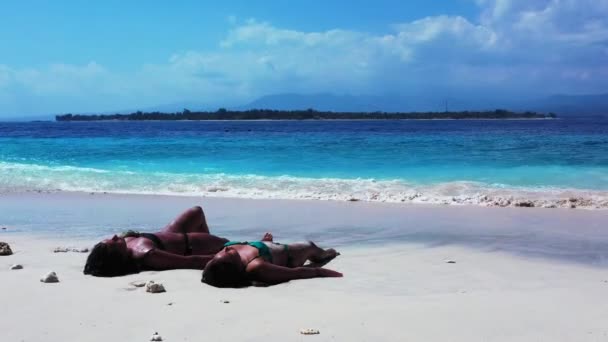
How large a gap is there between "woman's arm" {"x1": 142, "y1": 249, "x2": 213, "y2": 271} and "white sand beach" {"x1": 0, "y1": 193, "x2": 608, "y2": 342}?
13 centimetres

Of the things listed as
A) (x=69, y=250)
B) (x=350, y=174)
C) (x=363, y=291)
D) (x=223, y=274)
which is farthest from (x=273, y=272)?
(x=350, y=174)

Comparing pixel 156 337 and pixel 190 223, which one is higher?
pixel 190 223

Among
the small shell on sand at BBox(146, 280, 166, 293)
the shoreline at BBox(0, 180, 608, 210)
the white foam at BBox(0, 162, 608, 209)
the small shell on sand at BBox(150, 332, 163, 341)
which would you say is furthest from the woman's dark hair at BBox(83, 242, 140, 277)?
the white foam at BBox(0, 162, 608, 209)

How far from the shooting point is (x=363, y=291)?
5254mm

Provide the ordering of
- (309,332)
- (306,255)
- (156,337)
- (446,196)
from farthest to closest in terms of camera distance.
Result: (446,196), (306,255), (309,332), (156,337)

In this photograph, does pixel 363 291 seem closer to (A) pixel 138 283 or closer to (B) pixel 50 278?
(A) pixel 138 283

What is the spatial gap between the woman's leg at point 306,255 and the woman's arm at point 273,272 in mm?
339

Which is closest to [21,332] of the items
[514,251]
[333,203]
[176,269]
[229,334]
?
[229,334]

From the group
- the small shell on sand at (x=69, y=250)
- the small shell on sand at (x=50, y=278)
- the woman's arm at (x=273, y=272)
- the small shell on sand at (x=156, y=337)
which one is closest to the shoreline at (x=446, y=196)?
the small shell on sand at (x=69, y=250)

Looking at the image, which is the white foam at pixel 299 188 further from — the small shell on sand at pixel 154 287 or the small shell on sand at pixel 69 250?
the small shell on sand at pixel 154 287

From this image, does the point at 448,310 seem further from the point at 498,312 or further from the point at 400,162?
the point at 400,162

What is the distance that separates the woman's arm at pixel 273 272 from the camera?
5.55 meters

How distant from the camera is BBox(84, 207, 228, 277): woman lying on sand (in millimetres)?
5785

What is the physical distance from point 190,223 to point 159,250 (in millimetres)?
711
